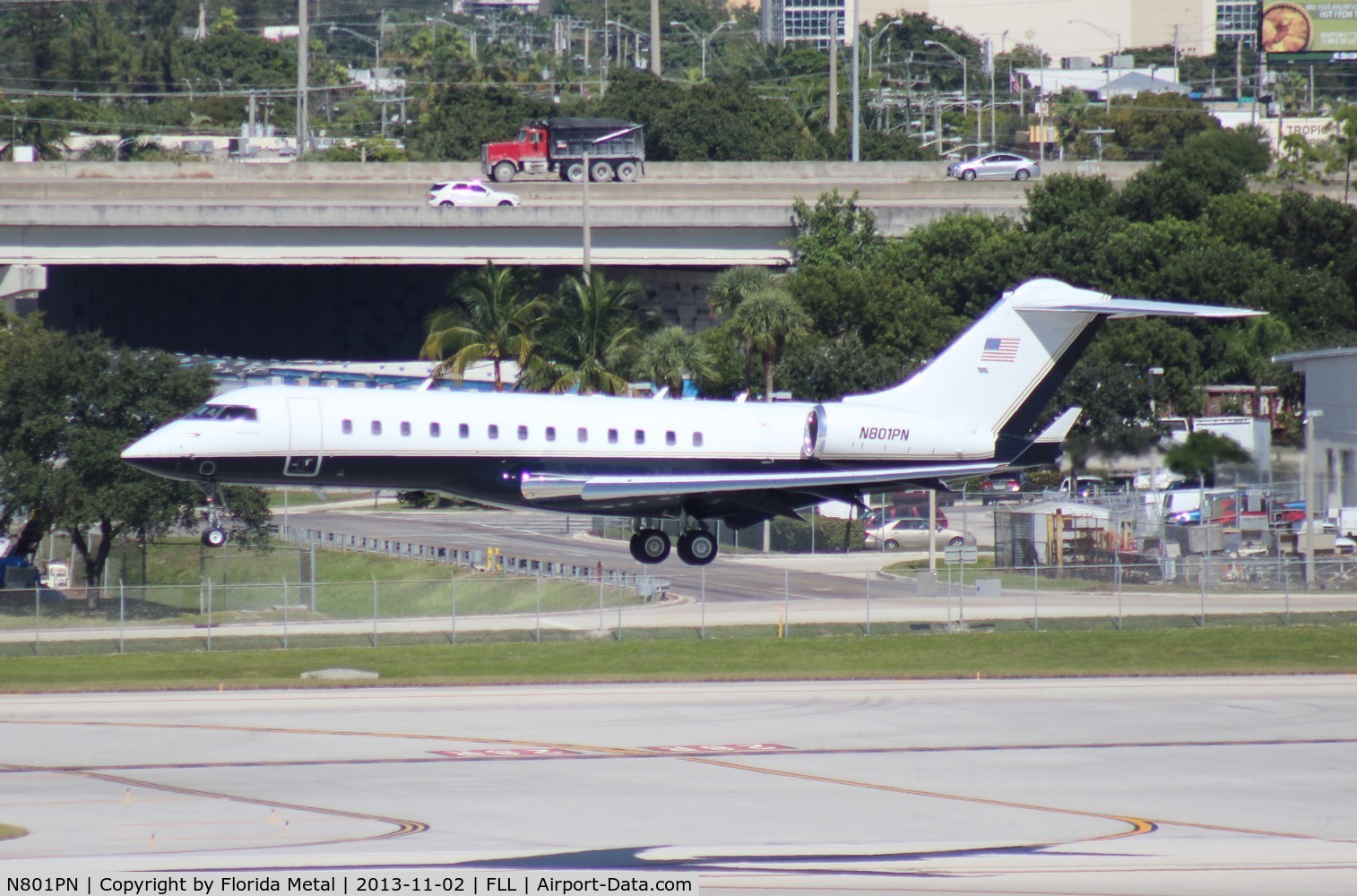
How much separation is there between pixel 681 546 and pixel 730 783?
1340cm

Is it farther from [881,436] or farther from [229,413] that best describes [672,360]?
[229,413]

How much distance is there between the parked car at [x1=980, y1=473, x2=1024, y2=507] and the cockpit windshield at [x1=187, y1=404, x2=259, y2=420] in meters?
35.0

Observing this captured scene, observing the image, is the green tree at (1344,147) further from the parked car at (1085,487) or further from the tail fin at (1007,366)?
the tail fin at (1007,366)

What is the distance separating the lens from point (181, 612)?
5031 centimetres

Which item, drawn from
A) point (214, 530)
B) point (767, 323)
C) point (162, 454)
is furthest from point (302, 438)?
point (767, 323)

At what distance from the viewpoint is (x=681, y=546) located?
38.2m

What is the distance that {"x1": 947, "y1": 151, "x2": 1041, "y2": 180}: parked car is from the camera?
91.3 m

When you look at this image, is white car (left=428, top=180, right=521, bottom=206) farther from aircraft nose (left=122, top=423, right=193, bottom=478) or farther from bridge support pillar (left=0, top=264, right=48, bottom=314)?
aircraft nose (left=122, top=423, right=193, bottom=478)

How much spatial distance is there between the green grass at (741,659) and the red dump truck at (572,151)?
41469 mm

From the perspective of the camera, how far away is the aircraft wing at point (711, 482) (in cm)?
3534

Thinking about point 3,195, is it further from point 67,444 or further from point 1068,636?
point 1068,636

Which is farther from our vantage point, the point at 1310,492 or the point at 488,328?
the point at 488,328

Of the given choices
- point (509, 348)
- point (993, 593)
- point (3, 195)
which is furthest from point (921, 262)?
point (3, 195)

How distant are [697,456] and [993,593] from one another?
54.5ft
